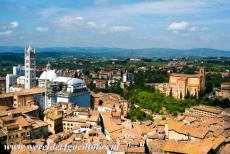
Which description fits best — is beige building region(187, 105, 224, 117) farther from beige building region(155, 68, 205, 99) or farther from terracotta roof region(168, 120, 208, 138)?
beige building region(155, 68, 205, 99)

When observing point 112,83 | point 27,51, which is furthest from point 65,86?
point 112,83

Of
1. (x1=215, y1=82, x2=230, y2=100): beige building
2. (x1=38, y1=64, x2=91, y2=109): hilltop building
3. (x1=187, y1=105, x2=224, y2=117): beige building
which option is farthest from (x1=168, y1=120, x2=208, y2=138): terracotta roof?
(x1=215, y1=82, x2=230, y2=100): beige building

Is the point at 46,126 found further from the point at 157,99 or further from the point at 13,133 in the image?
the point at 157,99

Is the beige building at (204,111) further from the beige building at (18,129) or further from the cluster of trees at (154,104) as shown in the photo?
the beige building at (18,129)

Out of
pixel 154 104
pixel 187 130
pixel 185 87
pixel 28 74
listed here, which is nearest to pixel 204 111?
pixel 154 104

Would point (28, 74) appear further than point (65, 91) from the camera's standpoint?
Yes

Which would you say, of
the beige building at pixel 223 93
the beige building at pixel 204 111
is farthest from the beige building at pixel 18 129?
the beige building at pixel 223 93

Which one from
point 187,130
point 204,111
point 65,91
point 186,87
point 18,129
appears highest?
point 65,91

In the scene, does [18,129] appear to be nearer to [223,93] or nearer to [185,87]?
[185,87]
